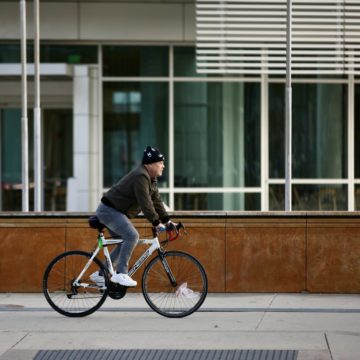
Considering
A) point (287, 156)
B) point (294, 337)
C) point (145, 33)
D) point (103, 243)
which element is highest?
point (145, 33)

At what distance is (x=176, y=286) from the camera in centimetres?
927

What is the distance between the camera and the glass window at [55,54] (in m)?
17.1

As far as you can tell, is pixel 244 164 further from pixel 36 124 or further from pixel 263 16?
pixel 36 124

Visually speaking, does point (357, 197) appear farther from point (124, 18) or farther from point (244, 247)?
point (244, 247)

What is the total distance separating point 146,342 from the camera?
8.12 meters

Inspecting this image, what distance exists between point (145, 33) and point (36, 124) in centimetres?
473

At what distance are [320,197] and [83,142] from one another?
168 inches

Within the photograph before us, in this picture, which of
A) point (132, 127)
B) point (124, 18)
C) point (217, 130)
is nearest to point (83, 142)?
point (132, 127)

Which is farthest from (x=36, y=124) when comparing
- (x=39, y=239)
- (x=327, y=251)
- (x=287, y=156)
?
(x=327, y=251)

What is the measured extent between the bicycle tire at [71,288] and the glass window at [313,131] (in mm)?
8387

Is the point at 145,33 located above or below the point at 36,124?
above

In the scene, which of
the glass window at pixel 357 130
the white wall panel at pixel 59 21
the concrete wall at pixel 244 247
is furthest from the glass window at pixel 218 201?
the concrete wall at pixel 244 247

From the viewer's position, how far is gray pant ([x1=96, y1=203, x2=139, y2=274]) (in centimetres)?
914

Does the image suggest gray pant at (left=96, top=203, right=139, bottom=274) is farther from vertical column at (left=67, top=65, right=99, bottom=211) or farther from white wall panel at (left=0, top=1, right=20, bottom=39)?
white wall panel at (left=0, top=1, right=20, bottom=39)
